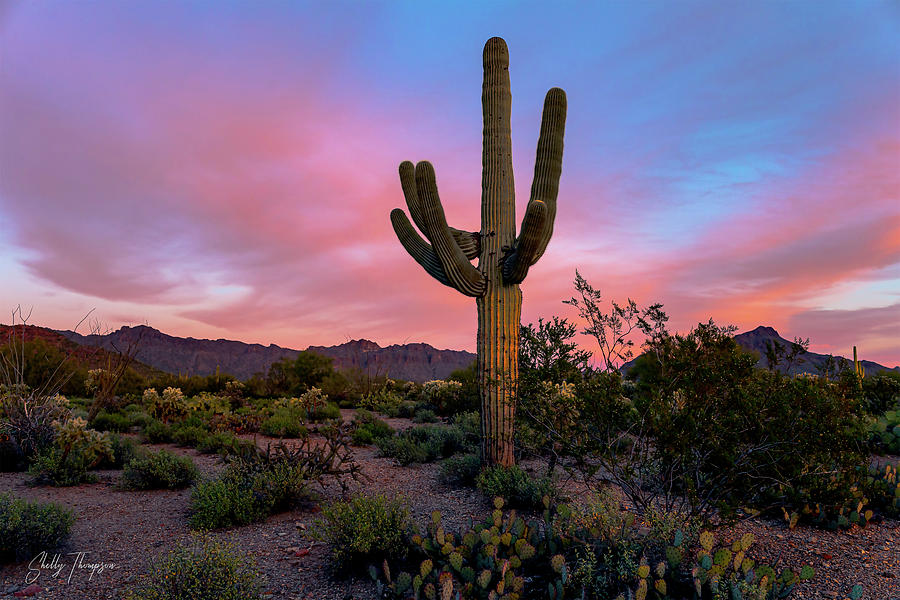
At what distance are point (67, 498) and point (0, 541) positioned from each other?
8.48 feet

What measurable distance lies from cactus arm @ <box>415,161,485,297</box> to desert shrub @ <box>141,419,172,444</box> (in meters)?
7.57

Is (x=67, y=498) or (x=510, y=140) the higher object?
(x=510, y=140)

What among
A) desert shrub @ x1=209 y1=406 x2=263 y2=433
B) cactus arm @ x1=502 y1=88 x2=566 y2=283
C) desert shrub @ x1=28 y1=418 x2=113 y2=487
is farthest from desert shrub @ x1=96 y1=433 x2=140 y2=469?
cactus arm @ x1=502 y1=88 x2=566 y2=283

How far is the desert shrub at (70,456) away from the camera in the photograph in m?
7.96

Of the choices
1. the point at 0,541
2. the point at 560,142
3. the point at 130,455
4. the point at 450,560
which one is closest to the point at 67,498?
the point at 130,455

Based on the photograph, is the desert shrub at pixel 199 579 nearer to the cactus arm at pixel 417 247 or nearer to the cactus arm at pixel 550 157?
the cactus arm at pixel 417 247

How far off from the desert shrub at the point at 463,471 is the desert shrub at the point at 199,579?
4210mm

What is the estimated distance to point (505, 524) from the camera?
4.75 m

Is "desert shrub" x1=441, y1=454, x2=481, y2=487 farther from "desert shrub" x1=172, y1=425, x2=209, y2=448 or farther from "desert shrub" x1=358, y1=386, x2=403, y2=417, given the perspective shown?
"desert shrub" x1=358, y1=386, x2=403, y2=417

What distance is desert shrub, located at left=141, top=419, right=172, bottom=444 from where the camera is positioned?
1134cm

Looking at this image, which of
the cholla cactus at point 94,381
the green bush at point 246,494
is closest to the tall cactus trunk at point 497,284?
the green bush at point 246,494

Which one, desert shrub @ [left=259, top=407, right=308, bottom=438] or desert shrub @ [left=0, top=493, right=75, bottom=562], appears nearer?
desert shrub @ [left=0, top=493, right=75, bottom=562]

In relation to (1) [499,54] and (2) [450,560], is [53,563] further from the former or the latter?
(1) [499,54]

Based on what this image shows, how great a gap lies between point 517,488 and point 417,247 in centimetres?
403
